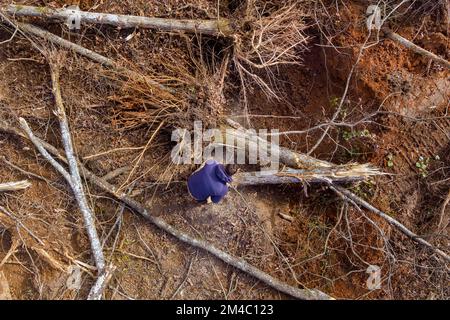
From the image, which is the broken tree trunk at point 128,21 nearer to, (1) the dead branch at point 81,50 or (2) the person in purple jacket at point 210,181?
(1) the dead branch at point 81,50

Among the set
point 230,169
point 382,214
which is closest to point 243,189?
point 230,169

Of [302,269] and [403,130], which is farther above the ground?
[403,130]

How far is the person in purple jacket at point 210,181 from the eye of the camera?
2.65 metres

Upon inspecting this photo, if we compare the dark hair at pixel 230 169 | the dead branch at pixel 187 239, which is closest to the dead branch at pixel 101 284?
the dead branch at pixel 187 239

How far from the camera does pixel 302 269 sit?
3.09 metres

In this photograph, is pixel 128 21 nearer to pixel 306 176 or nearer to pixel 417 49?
pixel 306 176

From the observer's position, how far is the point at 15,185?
2.88 m

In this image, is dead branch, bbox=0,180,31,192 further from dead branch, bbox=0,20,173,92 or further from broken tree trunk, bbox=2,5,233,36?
broken tree trunk, bbox=2,5,233,36

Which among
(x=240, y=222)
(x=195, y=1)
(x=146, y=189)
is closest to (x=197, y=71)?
(x=195, y=1)

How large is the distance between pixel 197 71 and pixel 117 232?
119 cm

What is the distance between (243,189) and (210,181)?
0.49 metres

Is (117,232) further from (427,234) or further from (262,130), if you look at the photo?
(427,234)
